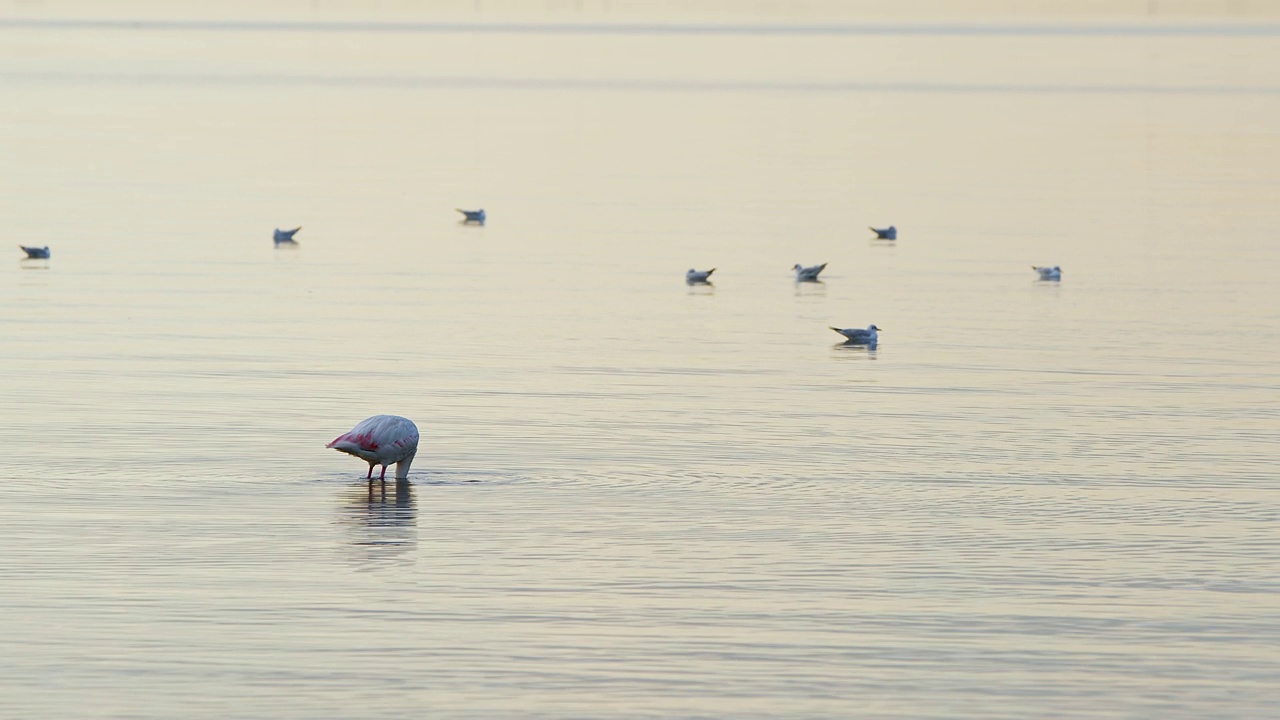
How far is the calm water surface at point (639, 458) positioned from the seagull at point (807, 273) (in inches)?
26.1

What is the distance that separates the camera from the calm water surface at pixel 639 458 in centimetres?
1791

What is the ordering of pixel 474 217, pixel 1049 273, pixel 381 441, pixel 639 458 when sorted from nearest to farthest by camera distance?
pixel 381 441 → pixel 639 458 → pixel 1049 273 → pixel 474 217

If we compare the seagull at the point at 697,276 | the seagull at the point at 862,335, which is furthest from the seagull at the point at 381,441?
the seagull at the point at 697,276

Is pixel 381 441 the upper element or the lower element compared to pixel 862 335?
lower

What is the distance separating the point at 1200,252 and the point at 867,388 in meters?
21.9

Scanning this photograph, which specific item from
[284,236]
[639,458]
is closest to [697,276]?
[284,236]

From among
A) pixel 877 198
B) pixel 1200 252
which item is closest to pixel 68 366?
pixel 1200 252

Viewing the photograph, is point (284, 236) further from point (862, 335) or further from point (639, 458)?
point (639, 458)

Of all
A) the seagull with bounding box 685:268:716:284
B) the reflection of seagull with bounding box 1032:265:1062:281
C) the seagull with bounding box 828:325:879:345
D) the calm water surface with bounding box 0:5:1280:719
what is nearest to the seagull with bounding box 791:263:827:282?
the calm water surface with bounding box 0:5:1280:719

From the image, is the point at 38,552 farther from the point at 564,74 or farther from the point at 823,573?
the point at 564,74

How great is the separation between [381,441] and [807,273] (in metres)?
22.4

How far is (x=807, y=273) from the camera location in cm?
4566

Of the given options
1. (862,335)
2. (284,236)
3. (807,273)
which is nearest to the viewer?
(862,335)

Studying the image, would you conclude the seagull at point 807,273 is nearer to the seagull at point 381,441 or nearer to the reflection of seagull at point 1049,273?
the reflection of seagull at point 1049,273
